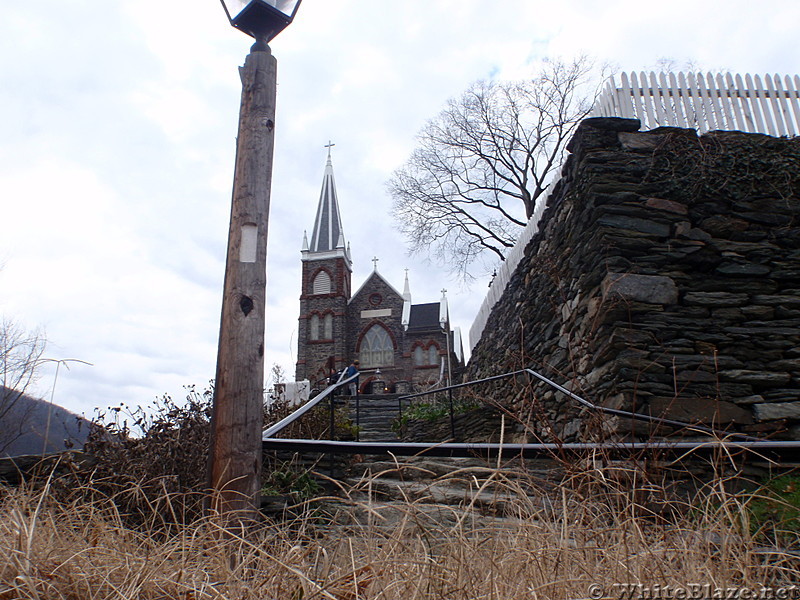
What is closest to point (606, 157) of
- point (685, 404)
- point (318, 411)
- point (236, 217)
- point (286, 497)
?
point (685, 404)

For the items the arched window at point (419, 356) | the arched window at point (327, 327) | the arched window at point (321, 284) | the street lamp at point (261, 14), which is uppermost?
the arched window at point (321, 284)

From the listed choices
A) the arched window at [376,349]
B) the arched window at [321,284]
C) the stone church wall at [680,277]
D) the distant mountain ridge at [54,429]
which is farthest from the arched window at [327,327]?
the stone church wall at [680,277]

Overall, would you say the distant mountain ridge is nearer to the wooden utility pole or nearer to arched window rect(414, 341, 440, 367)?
the wooden utility pole

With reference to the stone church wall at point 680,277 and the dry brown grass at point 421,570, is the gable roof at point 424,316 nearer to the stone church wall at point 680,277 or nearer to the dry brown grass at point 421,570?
the stone church wall at point 680,277

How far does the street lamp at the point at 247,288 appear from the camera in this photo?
84.1 inches

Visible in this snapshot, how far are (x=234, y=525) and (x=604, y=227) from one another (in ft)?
12.1

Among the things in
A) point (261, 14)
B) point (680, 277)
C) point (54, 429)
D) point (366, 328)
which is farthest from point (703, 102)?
point (366, 328)

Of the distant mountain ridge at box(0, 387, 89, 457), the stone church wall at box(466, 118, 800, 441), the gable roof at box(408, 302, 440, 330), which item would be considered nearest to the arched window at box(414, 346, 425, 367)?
the gable roof at box(408, 302, 440, 330)

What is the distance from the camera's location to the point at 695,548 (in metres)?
1.65

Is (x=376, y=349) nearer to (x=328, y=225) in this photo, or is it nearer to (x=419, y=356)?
(x=419, y=356)

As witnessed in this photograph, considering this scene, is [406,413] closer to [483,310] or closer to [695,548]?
[483,310]

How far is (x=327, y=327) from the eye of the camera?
29500 millimetres

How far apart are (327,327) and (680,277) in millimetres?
25871

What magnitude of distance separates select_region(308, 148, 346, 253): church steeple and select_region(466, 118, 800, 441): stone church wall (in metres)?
27.1
